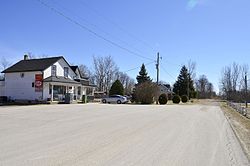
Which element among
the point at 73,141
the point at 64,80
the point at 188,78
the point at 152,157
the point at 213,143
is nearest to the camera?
the point at 152,157

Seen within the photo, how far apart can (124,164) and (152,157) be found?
120 cm

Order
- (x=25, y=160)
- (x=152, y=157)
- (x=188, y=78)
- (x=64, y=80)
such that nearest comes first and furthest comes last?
(x=25, y=160)
(x=152, y=157)
(x=64, y=80)
(x=188, y=78)

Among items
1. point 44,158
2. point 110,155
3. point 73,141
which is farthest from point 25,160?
point 73,141

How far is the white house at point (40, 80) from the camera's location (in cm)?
4338

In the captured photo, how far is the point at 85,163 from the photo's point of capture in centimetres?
714

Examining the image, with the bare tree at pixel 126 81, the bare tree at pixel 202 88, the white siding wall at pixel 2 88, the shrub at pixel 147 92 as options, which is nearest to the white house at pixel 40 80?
the white siding wall at pixel 2 88

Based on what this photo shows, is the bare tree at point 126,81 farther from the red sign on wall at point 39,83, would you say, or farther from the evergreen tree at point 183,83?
the red sign on wall at point 39,83

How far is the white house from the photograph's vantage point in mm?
43375

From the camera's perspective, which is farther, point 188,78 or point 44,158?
point 188,78

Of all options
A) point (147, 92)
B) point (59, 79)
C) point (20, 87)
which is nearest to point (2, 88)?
point (20, 87)

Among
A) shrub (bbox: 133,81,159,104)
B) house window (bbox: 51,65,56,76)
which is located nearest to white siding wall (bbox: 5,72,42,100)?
house window (bbox: 51,65,56,76)

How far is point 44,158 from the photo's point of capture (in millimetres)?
7570

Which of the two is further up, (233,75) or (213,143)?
(233,75)

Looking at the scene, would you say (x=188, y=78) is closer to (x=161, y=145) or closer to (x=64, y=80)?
(x=64, y=80)
